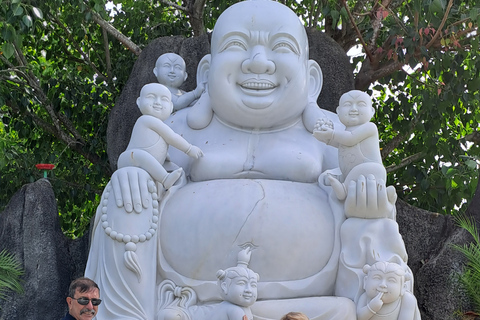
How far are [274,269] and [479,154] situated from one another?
4.18m

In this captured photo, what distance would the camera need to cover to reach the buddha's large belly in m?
5.84

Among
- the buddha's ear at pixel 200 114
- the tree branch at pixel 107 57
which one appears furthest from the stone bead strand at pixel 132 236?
the tree branch at pixel 107 57

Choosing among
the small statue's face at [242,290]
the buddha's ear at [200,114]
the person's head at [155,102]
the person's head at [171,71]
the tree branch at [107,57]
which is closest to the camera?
the small statue's face at [242,290]

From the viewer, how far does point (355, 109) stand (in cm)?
601

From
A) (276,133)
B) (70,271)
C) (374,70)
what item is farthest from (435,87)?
(70,271)

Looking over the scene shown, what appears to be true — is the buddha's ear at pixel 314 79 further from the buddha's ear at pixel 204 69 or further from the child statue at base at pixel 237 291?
the child statue at base at pixel 237 291

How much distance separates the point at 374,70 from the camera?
29.4 ft

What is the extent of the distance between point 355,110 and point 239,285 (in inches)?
56.4

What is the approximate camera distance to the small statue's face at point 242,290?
5.39m

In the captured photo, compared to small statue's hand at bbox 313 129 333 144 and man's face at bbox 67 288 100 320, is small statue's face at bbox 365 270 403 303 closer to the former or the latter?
small statue's hand at bbox 313 129 333 144

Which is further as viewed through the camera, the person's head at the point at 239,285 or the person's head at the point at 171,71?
the person's head at the point at 171,71

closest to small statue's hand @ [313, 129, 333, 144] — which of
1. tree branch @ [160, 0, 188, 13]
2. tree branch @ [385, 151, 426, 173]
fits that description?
tree branch @ [385, 151, 426, 173]

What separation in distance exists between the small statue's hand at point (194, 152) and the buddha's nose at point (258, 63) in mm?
654

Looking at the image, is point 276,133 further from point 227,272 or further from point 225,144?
point 227,272
